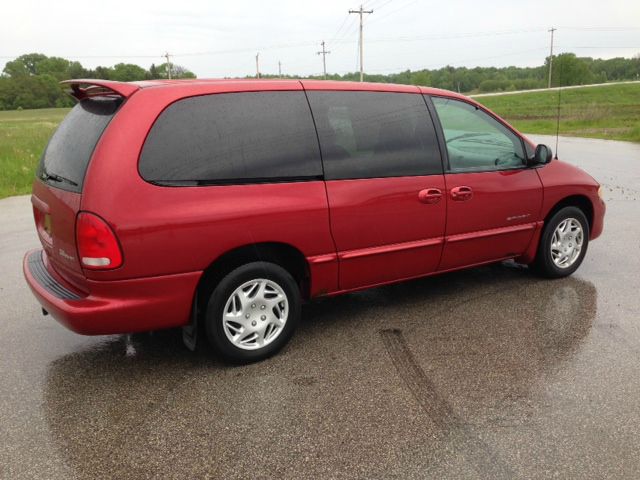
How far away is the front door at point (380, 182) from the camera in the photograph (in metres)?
3.73

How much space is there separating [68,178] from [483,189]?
9.71 ft

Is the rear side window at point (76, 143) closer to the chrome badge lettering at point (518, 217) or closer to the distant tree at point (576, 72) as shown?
the chrome badge lettering at point (518, 217)

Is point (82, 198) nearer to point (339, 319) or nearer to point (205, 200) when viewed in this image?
point (205, 200)

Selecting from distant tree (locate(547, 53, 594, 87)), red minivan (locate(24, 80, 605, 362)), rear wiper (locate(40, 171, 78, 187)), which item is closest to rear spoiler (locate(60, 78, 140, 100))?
red minivan (locate(24, 80, 605, 362))

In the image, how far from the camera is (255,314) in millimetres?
3549

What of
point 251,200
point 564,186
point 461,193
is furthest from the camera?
point 564,186

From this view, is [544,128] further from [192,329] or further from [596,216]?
[192,329]

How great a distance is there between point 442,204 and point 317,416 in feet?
6.29

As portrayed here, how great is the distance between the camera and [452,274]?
5.40 metres

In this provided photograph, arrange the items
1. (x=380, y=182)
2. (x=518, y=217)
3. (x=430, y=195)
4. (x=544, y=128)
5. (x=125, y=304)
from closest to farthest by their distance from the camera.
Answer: (x=125, y=304) < (x=380, y=182) < (x=430, y=195) < (x=518, y=217) < (x=544, y=128)

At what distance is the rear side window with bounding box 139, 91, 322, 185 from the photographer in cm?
316

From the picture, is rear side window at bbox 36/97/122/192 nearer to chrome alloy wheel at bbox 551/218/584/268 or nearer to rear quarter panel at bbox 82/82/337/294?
rear quarter panel at bbox 82/82/337/294

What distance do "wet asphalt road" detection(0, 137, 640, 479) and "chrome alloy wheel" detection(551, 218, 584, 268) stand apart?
36cm

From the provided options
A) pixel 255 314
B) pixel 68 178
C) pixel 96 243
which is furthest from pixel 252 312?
pixel 68 178
